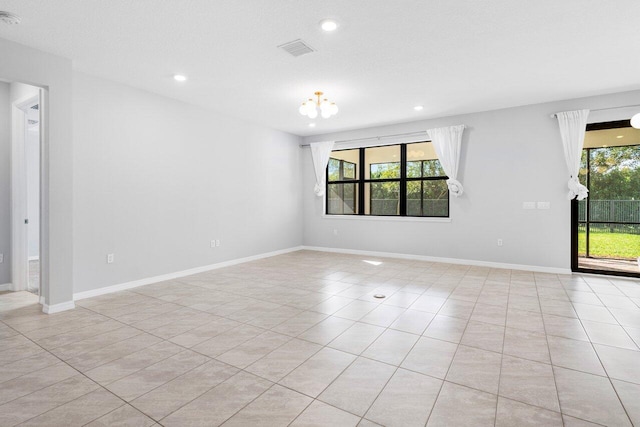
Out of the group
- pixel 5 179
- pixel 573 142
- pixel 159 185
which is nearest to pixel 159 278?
pixel 159 185

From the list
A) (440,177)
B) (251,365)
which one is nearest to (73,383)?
(251,365)

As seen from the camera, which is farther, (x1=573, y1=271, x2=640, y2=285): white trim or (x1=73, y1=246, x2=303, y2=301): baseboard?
(x1=573, y1=271, x2=640, y2=285): white trim

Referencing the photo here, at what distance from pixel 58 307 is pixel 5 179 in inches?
80.7

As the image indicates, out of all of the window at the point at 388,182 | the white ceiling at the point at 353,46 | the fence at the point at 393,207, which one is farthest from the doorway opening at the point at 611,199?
the window at the point at 388,182

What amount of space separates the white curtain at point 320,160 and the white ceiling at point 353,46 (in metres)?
2.33

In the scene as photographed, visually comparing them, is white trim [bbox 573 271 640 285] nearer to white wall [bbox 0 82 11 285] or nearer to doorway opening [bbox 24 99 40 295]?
white wall [bbox 0 82 11 285]

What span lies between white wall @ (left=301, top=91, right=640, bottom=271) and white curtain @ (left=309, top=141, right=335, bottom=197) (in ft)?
4.58

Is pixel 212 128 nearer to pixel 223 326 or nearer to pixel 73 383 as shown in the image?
pixel 223 326

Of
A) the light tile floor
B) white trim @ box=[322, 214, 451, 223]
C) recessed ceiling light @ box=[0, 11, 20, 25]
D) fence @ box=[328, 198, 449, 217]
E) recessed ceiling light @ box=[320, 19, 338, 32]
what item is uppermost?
recessed ceiling light @ box=[320, 19, 338, 32]

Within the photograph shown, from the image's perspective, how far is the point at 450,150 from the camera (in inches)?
225

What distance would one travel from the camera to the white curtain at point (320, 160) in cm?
716

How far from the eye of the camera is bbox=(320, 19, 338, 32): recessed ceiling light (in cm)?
274

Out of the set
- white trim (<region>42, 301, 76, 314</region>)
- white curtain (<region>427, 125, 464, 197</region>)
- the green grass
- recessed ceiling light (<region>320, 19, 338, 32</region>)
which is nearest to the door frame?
white trim (<region>42, 301, 76, 314</region>)

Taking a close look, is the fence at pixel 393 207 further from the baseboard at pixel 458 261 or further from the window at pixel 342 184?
the baseboard at pixel 458 261
